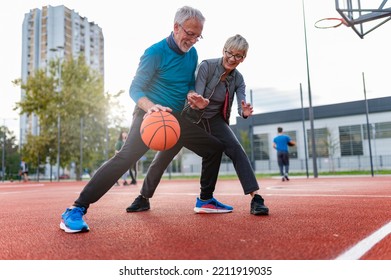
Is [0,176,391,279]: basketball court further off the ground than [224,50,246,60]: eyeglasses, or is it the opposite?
[224,50,246,60]: eyeglasses

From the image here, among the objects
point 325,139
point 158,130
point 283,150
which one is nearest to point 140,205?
point 158,130

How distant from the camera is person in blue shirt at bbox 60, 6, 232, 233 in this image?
240 cm

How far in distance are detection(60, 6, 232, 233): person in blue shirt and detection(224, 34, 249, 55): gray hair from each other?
26cm

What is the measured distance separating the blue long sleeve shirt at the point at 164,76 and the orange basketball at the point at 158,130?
204 millimetres

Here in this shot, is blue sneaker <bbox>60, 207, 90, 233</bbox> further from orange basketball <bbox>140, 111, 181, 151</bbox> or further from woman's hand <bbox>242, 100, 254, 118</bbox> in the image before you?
woman's hand <bbox>242, 100, 254, 118</bbox>

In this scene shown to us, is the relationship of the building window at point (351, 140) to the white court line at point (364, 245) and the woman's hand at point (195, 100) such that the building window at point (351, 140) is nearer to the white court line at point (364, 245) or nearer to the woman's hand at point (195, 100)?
the woman's hand at point (195, 100)

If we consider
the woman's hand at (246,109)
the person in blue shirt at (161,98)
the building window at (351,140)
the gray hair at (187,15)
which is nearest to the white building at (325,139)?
the building window at (351,140)

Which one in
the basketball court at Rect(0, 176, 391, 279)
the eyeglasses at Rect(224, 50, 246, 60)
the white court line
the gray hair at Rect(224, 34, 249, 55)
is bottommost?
the white court line

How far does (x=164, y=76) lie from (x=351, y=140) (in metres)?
22.5

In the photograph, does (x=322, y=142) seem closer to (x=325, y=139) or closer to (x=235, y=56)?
(x=325, y=139)

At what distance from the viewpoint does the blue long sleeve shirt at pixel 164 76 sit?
2510 millimetres

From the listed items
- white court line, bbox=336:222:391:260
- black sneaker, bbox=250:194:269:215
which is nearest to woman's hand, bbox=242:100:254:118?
black sneaker, bbox=250:194:269:215

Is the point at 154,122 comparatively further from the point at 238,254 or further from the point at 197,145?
the point at 238,254

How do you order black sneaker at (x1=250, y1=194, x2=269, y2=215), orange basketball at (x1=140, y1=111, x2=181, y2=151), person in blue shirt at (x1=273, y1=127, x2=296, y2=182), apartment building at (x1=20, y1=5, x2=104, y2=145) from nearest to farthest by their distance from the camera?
orange basketball at (x1=140, y1=111, x2=181, y2=151) → black sneaker at (x1=250, y1=194, x2=269, y2=215) → person in blue shirt at (x1=273, y1=127, x2=296, y2=182) → apartment building at (x1=20, y1=5, x2=104, y2=145)
